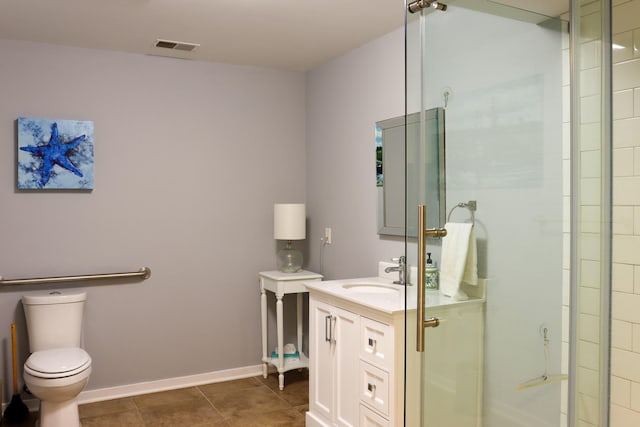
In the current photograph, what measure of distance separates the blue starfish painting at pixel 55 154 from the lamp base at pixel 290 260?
136 centimetres

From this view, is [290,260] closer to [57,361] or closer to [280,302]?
[280,302]

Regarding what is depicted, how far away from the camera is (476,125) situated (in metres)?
1.65

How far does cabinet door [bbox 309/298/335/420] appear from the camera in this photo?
3014mm

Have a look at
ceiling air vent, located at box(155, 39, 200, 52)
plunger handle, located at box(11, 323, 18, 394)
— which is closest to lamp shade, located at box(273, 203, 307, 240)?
ceiling air vent, located at box(155, 39, 200, 52)

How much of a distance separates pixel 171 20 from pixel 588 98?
7.77ft

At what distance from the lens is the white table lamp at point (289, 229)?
13.1ft

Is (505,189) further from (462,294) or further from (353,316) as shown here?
(353,316)

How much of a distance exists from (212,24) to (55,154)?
133 centimetres

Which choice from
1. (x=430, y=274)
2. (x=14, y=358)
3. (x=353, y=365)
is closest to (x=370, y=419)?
(x=353, y=365)

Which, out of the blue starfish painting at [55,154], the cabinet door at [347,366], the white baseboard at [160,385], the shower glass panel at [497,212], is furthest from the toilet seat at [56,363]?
the shower glass panel at [497,212]

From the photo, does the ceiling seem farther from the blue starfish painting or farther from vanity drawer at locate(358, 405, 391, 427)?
vanity drawer at locate(358, 405, 391, 427)

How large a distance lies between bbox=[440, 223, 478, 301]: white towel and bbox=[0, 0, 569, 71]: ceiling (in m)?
1.61

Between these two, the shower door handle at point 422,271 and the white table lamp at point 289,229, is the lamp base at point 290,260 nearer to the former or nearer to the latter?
the white table lamp at point 289,229

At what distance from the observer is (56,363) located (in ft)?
10.0
